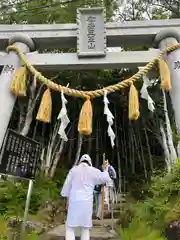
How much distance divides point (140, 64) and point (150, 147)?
12.9 ft

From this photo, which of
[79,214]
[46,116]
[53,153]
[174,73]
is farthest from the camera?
[53,153]

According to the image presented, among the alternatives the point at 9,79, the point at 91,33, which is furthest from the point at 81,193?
the point at 91,33

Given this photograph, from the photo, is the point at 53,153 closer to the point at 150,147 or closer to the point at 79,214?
the point at 150,147

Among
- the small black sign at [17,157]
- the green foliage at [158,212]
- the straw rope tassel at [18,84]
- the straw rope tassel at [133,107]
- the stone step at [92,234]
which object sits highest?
the straw rope tassel at [18,84]

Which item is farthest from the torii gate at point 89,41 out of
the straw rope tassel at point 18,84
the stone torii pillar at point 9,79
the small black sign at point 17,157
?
the small black sign at point 17,157

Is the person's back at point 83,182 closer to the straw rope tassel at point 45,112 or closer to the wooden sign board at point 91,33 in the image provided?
the straw rope tassel at point 45,112

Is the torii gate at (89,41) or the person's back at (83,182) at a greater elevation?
the torii gate at (89,41)

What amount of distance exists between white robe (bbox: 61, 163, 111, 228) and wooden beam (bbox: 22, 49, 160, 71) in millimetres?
3202

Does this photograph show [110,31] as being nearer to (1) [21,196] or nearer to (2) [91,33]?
(2) [91,33]

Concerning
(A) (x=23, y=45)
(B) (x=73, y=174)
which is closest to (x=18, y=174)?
(B) (x=73, y=174)

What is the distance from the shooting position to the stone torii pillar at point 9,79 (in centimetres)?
682

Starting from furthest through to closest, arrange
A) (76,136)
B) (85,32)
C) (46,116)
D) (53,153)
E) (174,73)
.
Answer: (76,136)
(53,153)
(85,32)
(174,73)
(46,116)

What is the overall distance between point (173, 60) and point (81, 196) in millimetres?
3883

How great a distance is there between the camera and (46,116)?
21.4 feet
